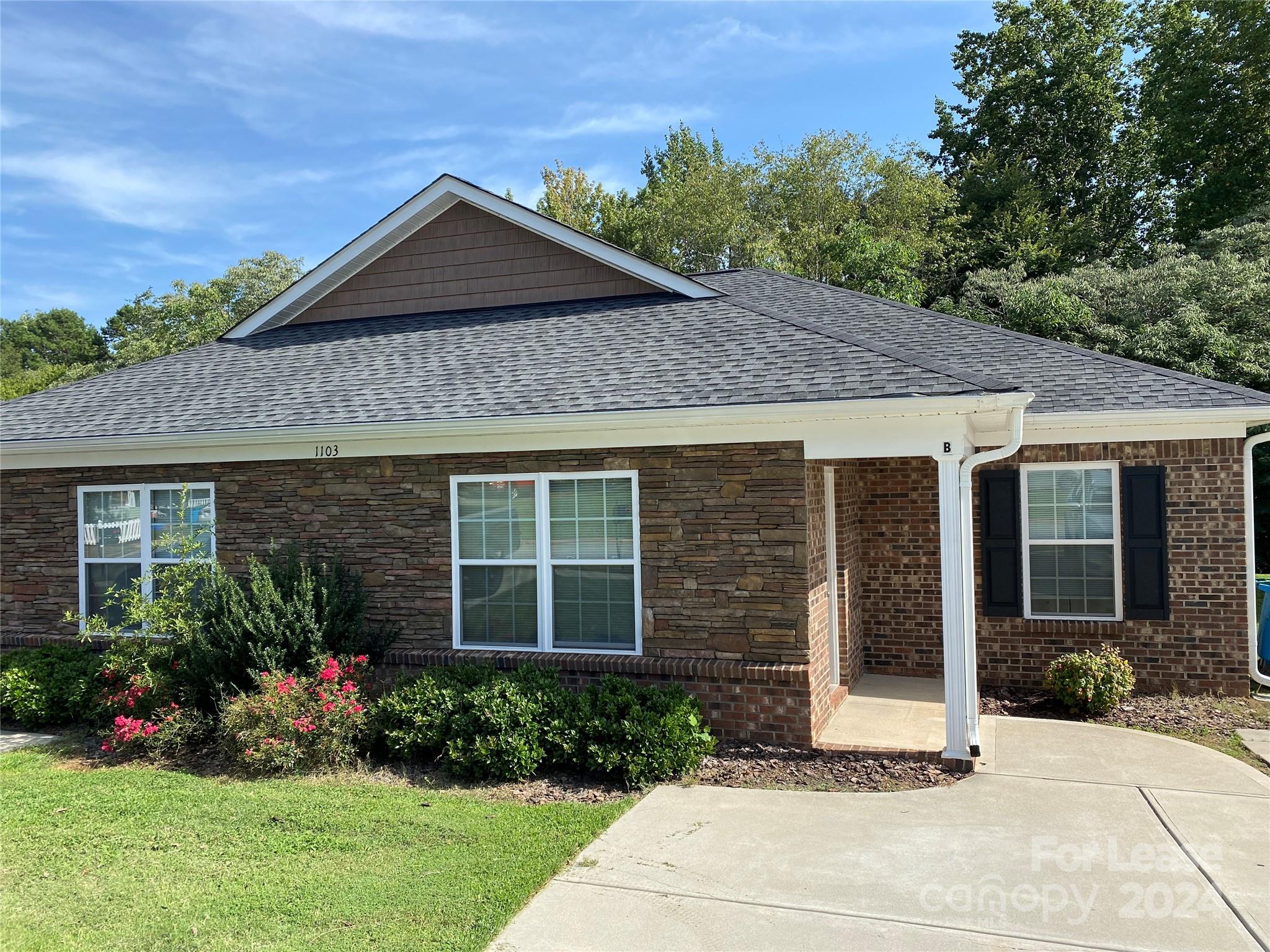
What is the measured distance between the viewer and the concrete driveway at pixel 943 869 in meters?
4.21

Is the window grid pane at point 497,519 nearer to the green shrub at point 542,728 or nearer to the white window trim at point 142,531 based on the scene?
the green shrub at point 542,728

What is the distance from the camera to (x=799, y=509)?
7.09 m

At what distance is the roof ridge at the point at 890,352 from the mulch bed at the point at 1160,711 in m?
3.27

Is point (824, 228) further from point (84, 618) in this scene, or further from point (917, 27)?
point (84, 618)

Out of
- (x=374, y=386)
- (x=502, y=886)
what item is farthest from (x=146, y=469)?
(x=502, y=886)

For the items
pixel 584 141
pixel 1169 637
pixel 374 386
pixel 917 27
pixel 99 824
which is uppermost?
pixel 584 141

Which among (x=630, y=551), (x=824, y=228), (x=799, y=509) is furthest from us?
(x=824, y=228)

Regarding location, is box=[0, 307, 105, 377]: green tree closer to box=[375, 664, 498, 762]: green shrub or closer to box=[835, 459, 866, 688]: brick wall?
box=[375, 664, 498, 762]: green shrub

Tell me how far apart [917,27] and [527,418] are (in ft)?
21.9

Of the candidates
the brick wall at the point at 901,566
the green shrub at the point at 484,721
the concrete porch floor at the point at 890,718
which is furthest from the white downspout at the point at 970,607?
the green shrub at the point at 484,721

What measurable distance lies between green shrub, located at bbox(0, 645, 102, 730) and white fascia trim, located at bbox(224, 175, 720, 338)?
5.28 m

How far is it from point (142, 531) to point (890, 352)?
7762 millimetres

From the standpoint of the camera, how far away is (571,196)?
1405 inches

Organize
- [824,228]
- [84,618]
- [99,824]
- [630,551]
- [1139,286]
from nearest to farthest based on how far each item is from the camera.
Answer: [99,824] → [630,551] → [84,618] → [1139,286] → [824,228]
